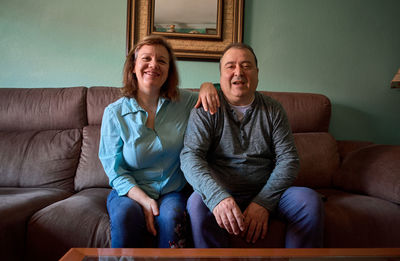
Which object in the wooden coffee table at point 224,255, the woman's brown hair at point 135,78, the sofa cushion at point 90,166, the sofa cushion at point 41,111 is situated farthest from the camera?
the sofa cushion at point 41,111

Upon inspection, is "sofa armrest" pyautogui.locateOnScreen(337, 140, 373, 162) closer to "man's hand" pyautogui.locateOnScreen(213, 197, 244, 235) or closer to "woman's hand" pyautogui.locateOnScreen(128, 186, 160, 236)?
"man's hand" pyautogui.locateOnScreen(213, 197, 244, 235)

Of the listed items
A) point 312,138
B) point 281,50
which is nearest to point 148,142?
point 312,138

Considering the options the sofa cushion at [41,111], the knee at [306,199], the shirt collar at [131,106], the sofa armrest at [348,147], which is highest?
the shirt collar at [131,106]

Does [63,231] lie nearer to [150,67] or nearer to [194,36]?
[150,67]

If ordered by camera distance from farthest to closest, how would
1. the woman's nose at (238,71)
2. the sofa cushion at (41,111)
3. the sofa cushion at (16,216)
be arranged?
the sofa cushion at (41,111) < the woman's nose at (238,71) < the sofa cushion at (16,216)

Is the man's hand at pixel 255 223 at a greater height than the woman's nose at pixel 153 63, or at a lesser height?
lesser

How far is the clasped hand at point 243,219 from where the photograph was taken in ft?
2.74

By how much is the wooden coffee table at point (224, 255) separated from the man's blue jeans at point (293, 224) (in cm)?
25

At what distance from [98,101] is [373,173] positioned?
5.42 ft

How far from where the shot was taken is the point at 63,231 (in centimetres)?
96

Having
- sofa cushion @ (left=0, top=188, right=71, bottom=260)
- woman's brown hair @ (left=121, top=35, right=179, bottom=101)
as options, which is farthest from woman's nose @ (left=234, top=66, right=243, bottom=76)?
sofa cushion @ (left=0, top=188, right=71, bottom=260)

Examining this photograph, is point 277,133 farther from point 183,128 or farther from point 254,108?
point 183,128

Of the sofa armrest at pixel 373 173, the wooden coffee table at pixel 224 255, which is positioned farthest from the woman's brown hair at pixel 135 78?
the sofa armrest at pixel 373 173

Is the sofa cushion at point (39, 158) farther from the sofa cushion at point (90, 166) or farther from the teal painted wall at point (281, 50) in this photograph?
the teal painted wall at point (281, 50)
